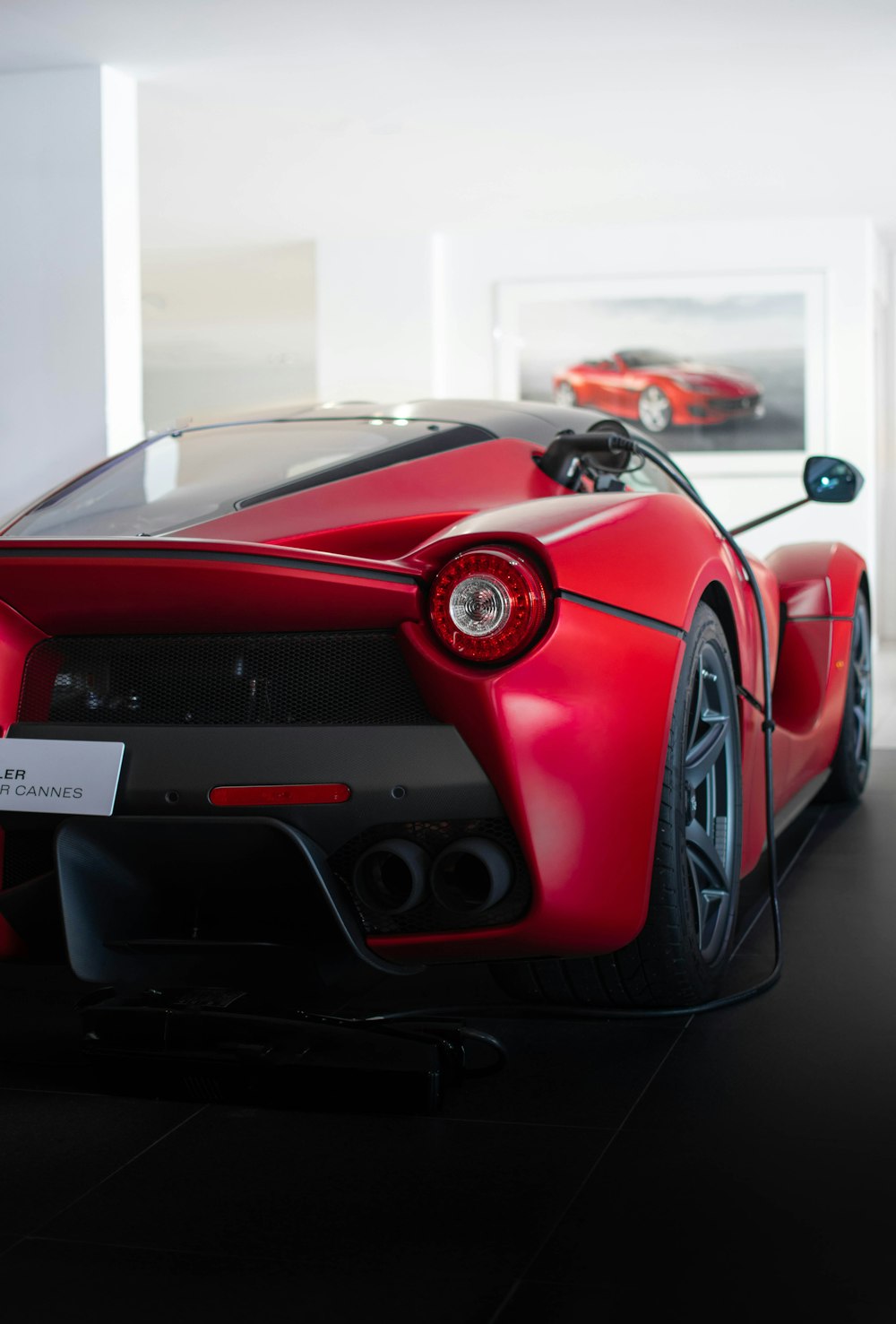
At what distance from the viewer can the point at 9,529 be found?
231cm

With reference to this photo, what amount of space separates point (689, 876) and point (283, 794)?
0.69m

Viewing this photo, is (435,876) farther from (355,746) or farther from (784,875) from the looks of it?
(784,875)

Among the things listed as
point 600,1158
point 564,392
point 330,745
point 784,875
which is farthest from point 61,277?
point 600,1158

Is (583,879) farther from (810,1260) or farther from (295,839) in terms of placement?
(810,1260)

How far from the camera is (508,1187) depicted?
59.6 inches

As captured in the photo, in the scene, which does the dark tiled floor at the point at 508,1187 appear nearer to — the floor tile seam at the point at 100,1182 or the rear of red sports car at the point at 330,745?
the floor tile seam at the point at 100,1182

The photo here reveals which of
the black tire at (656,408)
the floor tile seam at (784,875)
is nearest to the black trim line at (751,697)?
the floor tile seam at (784,875)

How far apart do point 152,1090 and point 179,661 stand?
56 centimetres

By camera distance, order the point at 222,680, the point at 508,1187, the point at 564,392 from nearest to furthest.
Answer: the point at 508,1187, the point at 222,680, the point at 564,392

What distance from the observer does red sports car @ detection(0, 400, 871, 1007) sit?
1.64 meters

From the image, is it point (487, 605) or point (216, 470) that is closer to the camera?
point (487, 605)

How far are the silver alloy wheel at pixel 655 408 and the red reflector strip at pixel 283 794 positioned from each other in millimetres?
9183

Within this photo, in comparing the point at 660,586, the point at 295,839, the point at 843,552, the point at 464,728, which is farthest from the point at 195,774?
the point at 843,552

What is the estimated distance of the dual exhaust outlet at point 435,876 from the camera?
165 cm
